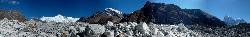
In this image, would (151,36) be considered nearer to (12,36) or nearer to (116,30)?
(116,30)

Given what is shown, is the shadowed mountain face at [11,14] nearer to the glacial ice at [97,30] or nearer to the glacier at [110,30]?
the glacial ice at [97,30]

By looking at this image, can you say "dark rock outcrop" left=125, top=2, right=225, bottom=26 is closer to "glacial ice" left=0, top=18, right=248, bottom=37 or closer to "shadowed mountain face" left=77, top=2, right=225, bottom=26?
"shadowed mountain face" left=77, top=2, right=225, bottom=26

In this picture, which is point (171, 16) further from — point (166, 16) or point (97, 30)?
point (97, 30)

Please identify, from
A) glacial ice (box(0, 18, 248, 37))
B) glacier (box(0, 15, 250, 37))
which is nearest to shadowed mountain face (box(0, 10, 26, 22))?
glacial ice (box(0, 18, 248, 37))

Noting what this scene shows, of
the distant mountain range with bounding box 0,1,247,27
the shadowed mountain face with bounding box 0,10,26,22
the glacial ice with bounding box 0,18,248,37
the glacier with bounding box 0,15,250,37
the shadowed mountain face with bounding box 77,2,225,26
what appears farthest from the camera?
the shadowed mountain face with bounding box 0,10,26,22

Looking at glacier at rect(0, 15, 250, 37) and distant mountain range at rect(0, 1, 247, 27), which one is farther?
distant mountain range at rect(0, 1, 247, 27)

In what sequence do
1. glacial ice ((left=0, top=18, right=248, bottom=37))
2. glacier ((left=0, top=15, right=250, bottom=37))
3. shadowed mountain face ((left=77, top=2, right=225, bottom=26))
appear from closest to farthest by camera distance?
glacial ice ((left=0, top=18, right=248, bottom=37))
glacier ((left=0, top=15, right=250, bottom=37))
shadowed mountain face ((left=77, top=2, right=225, bottom=26))

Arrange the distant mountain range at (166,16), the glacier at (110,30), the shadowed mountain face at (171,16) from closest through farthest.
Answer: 1. the glacier at (110,30)
2. the shadowed mountain face at (171,16)
3. the distant mountain range at (166,16)

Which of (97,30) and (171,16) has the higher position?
(171,16)

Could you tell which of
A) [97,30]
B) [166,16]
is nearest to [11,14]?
[166,16]

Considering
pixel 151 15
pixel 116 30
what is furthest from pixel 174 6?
pixel 116 30

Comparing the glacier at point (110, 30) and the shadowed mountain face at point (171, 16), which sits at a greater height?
the shadowed mountain face at point (171, 16)

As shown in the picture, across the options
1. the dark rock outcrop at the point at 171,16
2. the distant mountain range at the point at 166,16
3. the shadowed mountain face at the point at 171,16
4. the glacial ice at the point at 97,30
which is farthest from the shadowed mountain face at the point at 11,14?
the glacial ice at the point at 97,30

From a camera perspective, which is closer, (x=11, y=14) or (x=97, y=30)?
(x=97, y=30)
